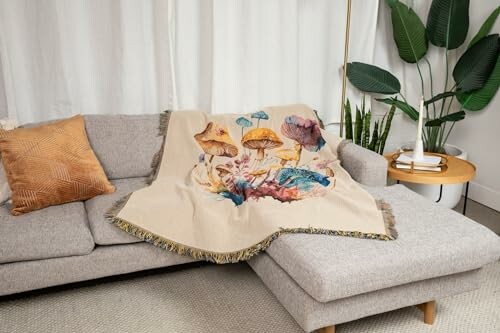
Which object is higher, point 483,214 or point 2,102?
point 2,102

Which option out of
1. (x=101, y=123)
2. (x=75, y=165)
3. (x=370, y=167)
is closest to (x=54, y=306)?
(x=75, y=165)

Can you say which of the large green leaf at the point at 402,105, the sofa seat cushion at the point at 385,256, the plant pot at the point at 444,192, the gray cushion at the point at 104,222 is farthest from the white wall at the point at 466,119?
the gray cushion at the point at 104,222

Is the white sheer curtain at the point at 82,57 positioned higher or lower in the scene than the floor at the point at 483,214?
higher

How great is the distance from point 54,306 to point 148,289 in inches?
15.9

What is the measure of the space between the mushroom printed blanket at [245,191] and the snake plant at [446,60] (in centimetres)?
69

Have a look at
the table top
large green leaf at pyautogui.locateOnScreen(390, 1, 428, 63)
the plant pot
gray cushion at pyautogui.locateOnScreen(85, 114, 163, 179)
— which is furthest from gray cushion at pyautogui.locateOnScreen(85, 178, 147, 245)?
large green leaf at pyautogui.locateOnScreen(390, 1, 428, 63)

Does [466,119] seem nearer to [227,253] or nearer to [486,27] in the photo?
[486,27]

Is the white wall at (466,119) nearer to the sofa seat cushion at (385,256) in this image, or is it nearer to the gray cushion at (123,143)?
the sofa seat cushion at (385,256)

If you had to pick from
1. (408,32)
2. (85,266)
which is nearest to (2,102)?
(85,266)

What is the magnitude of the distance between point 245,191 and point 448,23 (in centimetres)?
186

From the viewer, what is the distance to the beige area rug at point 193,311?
207 centimetres

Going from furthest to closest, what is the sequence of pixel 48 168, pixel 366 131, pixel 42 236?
pixel 366 131
pixel 48 168
pixel 42 236

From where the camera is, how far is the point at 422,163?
2762 millimetres

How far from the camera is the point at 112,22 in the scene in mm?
2859
